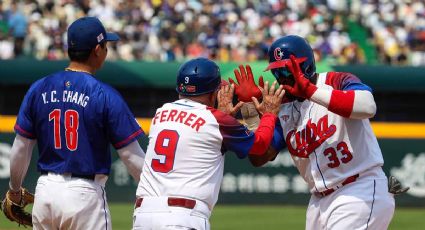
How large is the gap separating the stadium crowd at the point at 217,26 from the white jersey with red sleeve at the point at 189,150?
13.7m

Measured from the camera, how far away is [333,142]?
20.4ft

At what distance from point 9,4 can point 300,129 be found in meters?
16.1

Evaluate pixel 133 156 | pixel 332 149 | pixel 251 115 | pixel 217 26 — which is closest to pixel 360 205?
pixel 332 149

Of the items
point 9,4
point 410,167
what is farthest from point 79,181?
point 9,4

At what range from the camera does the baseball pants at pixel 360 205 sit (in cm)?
613

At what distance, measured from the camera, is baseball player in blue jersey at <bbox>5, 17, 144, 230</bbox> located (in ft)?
19.3

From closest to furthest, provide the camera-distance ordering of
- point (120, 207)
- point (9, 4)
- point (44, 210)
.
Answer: point (44, 210) < point (120, 207) < point (9, 4)

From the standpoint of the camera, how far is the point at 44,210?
19.4 ft

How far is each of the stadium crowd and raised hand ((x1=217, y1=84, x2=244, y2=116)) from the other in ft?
43.2

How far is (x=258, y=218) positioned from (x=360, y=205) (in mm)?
7538

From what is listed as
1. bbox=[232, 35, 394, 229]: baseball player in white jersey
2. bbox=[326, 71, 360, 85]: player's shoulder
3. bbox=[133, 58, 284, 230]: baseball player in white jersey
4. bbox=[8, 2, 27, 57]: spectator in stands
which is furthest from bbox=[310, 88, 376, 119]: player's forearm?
bbox=[8, 2, 27, 57]: spectator in stands

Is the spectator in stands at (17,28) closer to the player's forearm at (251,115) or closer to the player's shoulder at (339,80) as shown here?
the player's forearm at (251,115)

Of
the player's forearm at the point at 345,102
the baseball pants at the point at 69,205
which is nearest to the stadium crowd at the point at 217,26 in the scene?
the baseball pants at the point at 69,205

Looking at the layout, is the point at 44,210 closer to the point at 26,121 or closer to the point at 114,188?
the point at 26,121
